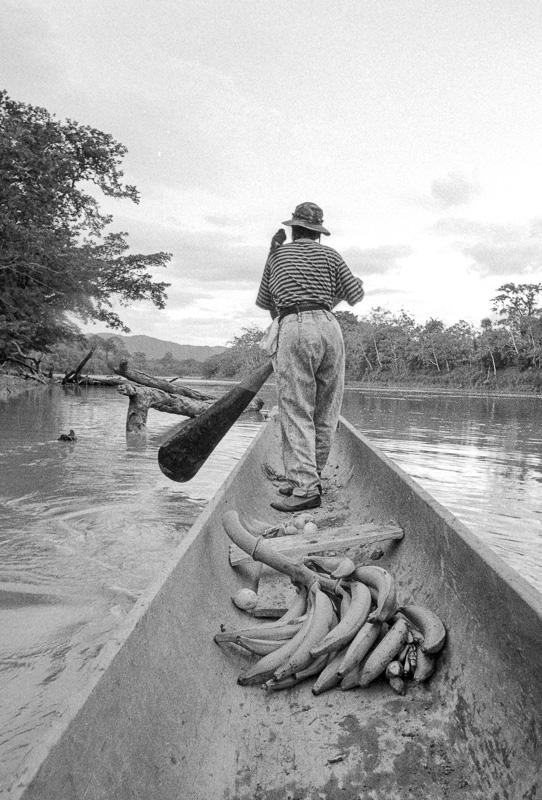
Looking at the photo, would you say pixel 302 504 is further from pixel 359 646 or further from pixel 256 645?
pixel 359 646

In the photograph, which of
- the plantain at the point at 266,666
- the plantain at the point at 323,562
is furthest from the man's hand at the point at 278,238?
the plantain at the point at 266,666

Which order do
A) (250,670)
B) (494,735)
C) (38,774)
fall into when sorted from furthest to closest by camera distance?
(250,670) < (494,735) < (38,774)

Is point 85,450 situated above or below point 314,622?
below

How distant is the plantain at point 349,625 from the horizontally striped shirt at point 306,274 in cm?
249

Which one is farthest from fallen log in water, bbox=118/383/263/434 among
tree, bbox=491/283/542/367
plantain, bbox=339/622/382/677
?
tree, bbox=491/283/542/367

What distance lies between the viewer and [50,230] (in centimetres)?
1792

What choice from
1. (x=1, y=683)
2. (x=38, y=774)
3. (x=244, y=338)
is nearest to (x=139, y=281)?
(x=1, y=683)

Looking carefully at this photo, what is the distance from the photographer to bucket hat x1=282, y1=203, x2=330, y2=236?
4.32 meters

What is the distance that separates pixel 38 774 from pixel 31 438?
9928 millimetres

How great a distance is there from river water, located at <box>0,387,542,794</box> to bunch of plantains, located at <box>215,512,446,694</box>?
0.63 m

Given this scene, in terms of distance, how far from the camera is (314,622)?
6.91 ft

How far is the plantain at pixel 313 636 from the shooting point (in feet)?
6.26

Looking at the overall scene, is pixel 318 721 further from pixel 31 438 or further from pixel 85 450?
pixel 31 438

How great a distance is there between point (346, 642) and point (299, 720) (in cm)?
30
